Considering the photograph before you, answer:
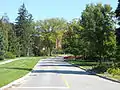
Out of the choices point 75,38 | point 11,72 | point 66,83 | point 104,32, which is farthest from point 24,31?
point 66,83

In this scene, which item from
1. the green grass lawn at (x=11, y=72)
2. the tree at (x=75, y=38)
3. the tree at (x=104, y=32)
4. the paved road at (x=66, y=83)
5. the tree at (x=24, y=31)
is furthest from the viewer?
the tree at (x=24, y=31)

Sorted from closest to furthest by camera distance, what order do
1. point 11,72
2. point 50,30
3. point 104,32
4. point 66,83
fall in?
point 66,83, point 11,72, point 104,32, point 50,30

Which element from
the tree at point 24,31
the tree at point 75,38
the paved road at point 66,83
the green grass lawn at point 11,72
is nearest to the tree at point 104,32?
the green grass lawn at point 11,72

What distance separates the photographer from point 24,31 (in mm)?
154000

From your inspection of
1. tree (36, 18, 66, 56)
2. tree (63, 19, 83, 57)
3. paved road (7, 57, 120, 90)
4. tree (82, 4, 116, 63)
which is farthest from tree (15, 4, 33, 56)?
paved road (7, 57, 120, 90)

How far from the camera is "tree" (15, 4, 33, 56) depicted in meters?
147

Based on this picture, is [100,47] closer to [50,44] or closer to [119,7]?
[119,7]

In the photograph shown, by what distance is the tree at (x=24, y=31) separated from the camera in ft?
484

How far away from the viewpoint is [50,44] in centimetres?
16925

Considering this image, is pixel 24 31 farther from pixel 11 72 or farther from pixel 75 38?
pixel 11 72

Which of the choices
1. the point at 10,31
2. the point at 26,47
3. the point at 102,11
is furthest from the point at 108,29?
the point at 26,47

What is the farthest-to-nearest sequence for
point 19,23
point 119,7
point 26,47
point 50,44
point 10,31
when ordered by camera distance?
1. point 50,44
2. point 19,23
3. point 26,47
4. point 10,31
5. point 119,7

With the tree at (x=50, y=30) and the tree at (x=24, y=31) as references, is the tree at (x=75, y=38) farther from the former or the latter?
the tree at (x=50, y=30)

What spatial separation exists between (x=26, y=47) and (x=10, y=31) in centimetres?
2036
